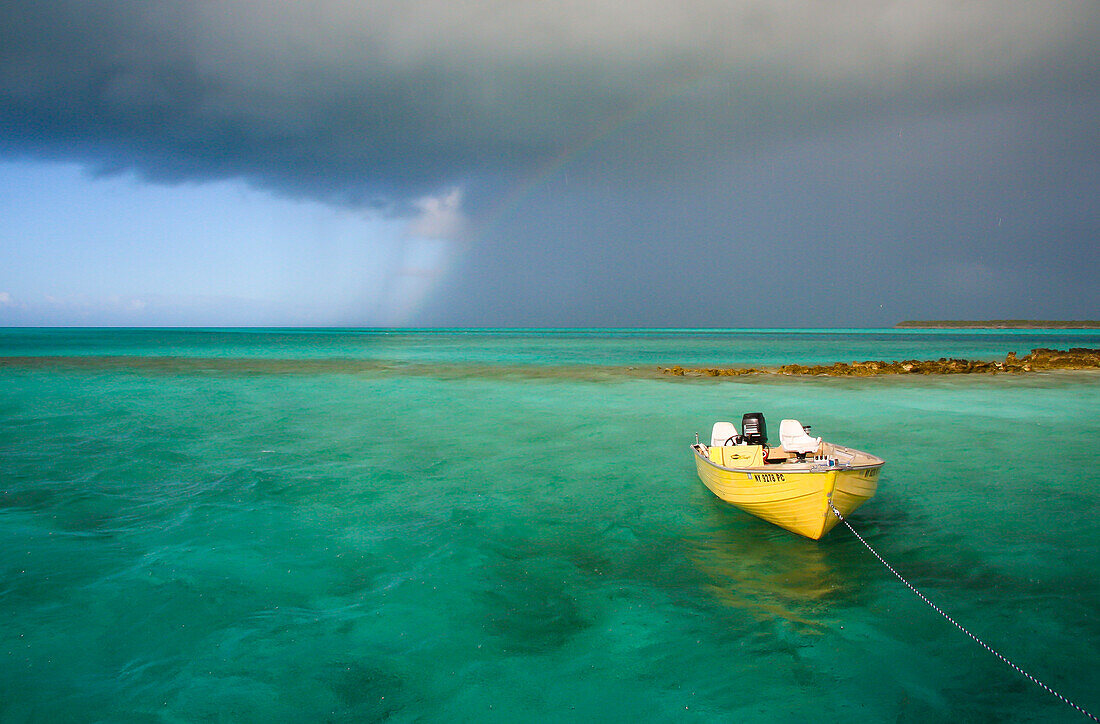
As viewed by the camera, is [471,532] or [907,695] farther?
[471,532]

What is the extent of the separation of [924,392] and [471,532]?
2526 centimetres

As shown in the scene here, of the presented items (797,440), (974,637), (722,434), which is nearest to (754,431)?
(722,434)

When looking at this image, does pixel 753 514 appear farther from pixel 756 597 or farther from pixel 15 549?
pixel 15 549

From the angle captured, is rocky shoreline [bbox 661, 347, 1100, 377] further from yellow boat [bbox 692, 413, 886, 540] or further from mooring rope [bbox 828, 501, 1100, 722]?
mooring rope [bbox 828, 501, 1100, 722]

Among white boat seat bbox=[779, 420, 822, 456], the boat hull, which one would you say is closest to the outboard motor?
white boat seat bbox=[779, 420, 822, 456]

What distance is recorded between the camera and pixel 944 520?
973 centimetres

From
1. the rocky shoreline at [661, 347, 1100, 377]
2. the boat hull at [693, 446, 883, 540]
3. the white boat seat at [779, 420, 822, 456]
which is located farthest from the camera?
the rocky shoreline at [661, 347, 1100, 377]

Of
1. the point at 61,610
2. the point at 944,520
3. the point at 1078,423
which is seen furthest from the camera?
the point at 1078,423

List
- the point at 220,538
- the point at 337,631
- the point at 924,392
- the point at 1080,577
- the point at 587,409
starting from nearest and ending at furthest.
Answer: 1. the point at 337,631
2. the point at 1080,577
3. the point at 220,538
4. the point at 587,409
5. the point at 924,392

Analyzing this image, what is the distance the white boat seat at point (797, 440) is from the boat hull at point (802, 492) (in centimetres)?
94

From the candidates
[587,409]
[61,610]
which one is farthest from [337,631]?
[587,409]

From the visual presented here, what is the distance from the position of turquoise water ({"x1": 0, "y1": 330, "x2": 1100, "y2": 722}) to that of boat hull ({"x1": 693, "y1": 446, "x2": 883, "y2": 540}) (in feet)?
1.49

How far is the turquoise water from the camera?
538 centimetres

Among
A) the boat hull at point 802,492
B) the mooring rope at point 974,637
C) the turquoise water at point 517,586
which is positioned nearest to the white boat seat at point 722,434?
the turquoise water at point 517,586
